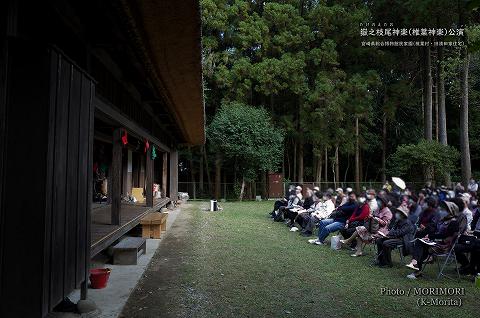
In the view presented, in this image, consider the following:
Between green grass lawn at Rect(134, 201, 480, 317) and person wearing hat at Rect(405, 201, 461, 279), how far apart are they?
0.88ft

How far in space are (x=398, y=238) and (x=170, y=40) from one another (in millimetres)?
5344

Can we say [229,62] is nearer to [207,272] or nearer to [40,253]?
[207,272]

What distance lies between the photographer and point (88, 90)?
4.07 m

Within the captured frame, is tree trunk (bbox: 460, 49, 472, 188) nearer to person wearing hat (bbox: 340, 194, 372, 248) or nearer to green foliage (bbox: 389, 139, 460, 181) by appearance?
green foliage (bbox: 389, 139, 460, 181)

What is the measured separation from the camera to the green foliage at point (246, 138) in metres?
23.7

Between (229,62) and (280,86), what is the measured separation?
Result: 153 inches

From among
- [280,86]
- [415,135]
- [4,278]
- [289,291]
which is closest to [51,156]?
[4,278]

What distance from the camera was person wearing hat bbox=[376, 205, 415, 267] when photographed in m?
7.11

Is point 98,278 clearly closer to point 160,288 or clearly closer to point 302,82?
point 160,288

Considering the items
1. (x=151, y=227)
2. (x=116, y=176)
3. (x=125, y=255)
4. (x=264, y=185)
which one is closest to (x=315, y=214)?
(x=151, y=227)

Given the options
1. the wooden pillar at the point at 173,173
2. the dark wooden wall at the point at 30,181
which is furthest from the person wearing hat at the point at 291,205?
the dark wooden wall at the point at 30,181

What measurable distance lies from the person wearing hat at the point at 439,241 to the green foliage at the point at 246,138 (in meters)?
17.1

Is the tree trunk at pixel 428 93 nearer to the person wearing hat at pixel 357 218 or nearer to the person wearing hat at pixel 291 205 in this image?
the person wearing hat at pixel 291 205

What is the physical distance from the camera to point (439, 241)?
21.6ft
